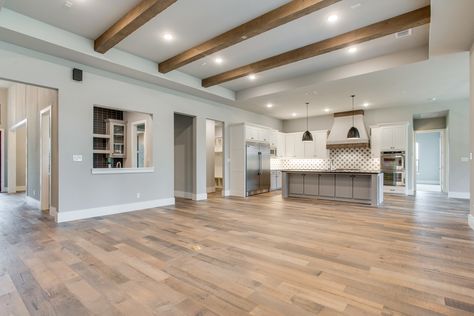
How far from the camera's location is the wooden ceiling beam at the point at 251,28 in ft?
10.3

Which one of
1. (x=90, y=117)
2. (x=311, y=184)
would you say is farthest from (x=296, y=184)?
(x=90, y=117)

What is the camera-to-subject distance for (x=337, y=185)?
667 centimetres

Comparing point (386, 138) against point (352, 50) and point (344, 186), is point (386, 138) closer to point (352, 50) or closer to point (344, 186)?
point (344, 186)

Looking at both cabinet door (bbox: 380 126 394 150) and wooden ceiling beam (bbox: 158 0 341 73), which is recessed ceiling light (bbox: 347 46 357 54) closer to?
wooden ceiling beam (bbox: 158 0 341 73)

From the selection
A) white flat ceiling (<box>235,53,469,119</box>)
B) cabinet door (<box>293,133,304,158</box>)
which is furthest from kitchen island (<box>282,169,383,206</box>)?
cabinet door (<box>293,133,304,158</box>)

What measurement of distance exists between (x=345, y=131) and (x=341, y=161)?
1.21 m

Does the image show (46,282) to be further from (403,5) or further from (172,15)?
(403,5)

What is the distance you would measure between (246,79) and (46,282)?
5539 millimetres

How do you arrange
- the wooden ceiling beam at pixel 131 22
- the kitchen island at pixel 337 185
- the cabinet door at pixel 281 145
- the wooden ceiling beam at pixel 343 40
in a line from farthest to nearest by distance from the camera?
the cabinet door at pixel 281 145 < the kitchen island at pixel 337 185 < the wooden ceiling beam at pixel 343 40 < the wooden ceiling beam at pixel 131 22

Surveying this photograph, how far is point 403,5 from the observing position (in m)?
3.31

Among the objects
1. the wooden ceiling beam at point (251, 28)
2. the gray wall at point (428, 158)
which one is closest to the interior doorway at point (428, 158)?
the gray wall at point (428, 158)

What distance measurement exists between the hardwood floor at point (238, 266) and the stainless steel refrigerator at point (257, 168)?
3.28 meters

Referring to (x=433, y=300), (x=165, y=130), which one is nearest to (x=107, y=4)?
(x=165, y=130)

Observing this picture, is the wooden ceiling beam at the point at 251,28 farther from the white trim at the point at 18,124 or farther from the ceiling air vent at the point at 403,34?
the white trim at the point at 18,124
